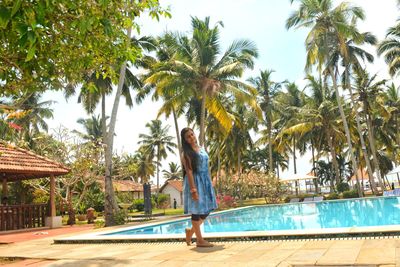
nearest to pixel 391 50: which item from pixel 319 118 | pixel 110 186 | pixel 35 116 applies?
pixel 319 118

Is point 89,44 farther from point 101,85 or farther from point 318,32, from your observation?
point 318,32

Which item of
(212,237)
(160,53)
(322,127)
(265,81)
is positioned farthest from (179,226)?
(265,81)

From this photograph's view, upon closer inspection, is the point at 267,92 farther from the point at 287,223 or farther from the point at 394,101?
the point at 287,223

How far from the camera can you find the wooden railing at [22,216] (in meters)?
14.5

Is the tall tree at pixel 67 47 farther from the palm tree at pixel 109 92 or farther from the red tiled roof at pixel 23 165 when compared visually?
the red tiled roof at pixel 23 165

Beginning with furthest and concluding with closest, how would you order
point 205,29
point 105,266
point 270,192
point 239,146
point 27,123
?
point 239,146, point 27,123, point 270,192, point 205,29, point 105,266

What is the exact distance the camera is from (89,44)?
17.4 ft

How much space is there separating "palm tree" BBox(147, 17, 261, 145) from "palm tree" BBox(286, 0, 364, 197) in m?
6.82

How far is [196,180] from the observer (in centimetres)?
580

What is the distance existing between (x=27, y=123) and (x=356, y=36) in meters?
29.6

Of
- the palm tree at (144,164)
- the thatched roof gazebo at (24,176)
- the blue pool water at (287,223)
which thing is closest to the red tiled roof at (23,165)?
the thatched roof gazebo at (24,176)

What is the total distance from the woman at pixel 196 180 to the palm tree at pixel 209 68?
50.2 feet

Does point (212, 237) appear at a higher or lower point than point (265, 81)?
lower

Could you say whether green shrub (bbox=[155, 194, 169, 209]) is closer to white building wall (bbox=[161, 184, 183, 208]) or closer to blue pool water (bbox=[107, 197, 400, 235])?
white building wall (bbox=[161, 184, 183, 208])
